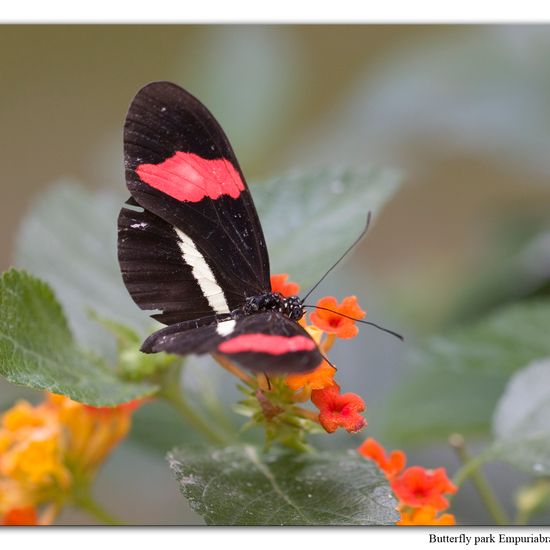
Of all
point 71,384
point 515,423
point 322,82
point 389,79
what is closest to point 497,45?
point 389,79

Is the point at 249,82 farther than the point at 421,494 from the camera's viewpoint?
Yes

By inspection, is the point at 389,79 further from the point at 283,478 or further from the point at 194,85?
the point at 283,478

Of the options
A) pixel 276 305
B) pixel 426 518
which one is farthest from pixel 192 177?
pixel 426 518

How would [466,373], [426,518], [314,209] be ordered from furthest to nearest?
[466,373] → [314,209] → [426,518]

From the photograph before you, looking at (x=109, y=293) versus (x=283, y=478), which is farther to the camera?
(x=109, y=293)

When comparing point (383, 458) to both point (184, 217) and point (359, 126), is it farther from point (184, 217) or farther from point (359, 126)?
point (359, 126)

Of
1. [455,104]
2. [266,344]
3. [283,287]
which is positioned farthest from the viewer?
[455,104]
